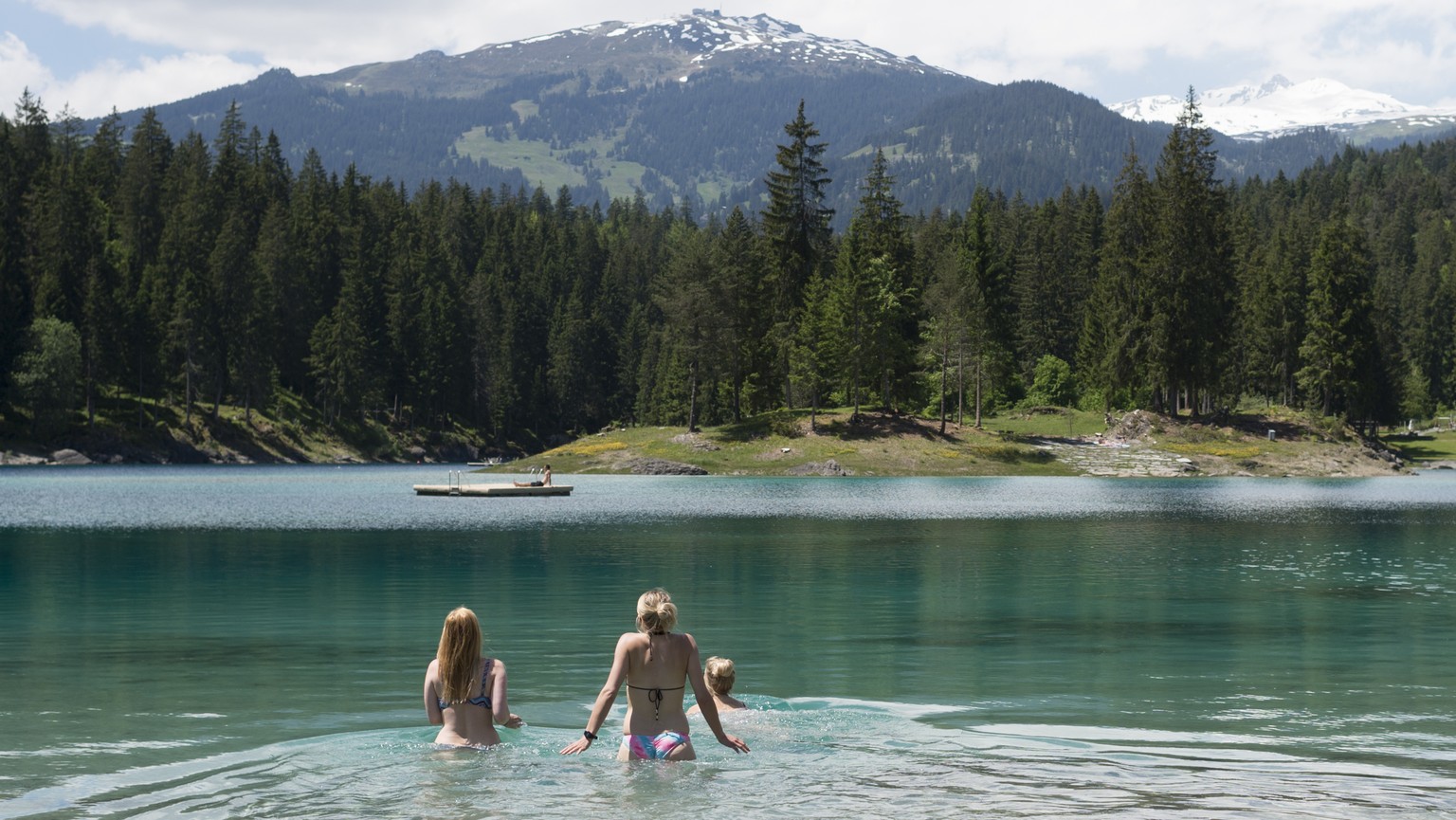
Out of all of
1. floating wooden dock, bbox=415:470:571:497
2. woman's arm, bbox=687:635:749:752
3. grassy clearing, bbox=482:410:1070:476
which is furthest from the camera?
grassy clearing, bbox=482:410:1070:476

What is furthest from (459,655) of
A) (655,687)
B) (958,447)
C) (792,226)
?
(792,226)

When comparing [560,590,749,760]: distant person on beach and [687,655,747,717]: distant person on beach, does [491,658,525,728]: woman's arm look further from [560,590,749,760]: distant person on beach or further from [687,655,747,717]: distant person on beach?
[687,655,747,717]: distant person on beach

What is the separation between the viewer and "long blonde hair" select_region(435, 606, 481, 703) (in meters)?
13.7

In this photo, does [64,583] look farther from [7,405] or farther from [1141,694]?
[7,405]

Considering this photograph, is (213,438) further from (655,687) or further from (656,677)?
(656,677)

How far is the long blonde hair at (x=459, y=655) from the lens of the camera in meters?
13.7

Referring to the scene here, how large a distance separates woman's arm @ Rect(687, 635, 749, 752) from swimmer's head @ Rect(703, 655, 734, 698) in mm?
1732

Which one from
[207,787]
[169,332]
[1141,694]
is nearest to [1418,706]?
[1141,694]

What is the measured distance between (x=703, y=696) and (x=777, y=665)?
8594 millimetres

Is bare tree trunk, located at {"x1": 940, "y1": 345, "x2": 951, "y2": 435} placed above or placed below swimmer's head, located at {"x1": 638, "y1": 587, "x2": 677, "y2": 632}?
above

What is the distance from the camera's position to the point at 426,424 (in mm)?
169625

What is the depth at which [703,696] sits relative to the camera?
553 inches

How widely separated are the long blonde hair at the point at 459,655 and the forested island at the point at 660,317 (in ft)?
317

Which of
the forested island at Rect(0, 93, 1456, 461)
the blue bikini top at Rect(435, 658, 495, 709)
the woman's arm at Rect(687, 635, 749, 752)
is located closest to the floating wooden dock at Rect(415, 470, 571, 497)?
the forested island at Rect(0, 93, 1456, 461)
